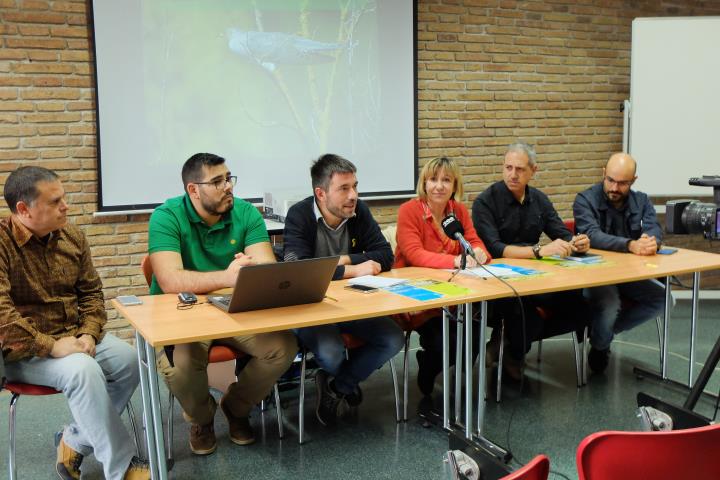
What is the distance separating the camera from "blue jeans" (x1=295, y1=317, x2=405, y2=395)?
325cm

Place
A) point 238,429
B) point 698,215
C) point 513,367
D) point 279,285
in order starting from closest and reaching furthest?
point 279,285 < point 698,215 < point 238,429 < point 513,367

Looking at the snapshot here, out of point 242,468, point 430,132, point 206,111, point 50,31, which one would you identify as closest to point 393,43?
point 430,132

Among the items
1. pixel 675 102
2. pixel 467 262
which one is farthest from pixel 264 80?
pixel 675 102

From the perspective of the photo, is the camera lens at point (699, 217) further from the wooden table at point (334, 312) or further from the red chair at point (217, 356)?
the red chair at point (217, 356)

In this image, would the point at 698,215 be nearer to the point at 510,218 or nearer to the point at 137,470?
the point at 510,218

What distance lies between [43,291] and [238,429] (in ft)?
3.50

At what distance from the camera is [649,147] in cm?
584

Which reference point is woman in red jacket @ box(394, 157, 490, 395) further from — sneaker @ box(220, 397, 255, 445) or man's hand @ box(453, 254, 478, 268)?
sneaker @ box(220, 397, 255, 445)

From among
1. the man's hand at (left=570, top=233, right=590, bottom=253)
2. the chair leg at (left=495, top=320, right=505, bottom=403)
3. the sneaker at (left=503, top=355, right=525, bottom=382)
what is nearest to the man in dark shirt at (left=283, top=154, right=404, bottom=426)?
the chair leg at (left=495, top=320, right=505, bottom=403)

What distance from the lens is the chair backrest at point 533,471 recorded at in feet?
3.92

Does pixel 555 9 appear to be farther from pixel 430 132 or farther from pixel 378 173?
pixel 378 173

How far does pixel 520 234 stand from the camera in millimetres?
4234

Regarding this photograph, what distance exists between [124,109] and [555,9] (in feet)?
12.3

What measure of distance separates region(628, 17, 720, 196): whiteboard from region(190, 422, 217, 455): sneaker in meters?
4.23
